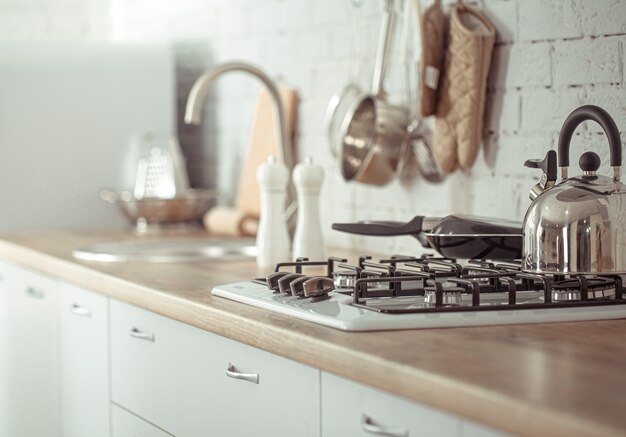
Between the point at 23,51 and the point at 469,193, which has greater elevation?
the point at 23,51

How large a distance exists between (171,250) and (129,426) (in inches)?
28.8

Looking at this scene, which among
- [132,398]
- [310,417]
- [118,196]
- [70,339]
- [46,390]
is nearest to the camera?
[310,417]

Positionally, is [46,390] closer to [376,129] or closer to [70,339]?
[70,339]

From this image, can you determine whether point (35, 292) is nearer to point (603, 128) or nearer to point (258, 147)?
point (258, 147)

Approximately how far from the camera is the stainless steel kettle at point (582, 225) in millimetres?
1474

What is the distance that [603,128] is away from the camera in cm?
153

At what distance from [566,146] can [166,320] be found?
716 millimetres

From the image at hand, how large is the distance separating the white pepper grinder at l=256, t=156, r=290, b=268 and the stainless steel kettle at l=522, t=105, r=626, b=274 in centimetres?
79

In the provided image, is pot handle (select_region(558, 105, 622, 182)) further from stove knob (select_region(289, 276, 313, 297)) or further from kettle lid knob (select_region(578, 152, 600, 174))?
stove knob (select_region(289, 276, 313, 297))

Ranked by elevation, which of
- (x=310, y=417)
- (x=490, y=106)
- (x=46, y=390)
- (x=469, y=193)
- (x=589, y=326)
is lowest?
(x=46, y=390)

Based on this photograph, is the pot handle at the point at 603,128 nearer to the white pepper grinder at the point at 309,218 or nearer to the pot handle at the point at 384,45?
the white pepper grinder at the point at 309,218

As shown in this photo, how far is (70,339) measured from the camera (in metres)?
2.38

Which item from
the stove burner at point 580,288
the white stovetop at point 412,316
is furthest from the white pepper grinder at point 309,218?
the stove burner at point 580,288

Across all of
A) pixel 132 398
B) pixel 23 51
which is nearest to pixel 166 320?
pixel 132 398
